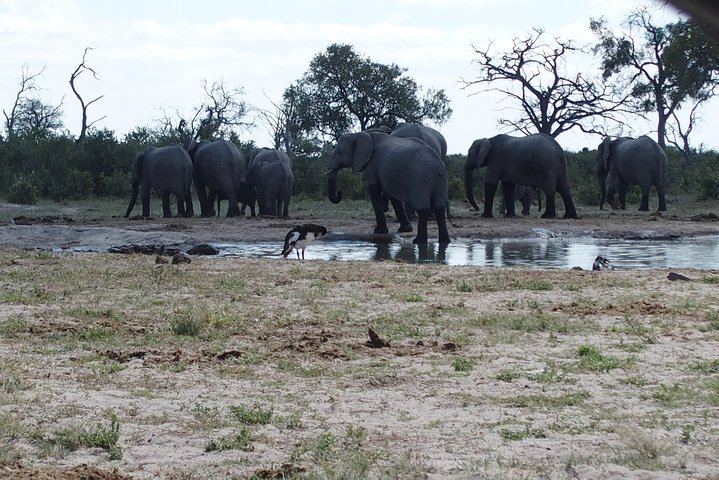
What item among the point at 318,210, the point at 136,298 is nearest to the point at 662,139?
the point at 318,210

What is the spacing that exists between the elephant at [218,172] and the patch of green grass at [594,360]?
17.7 meters

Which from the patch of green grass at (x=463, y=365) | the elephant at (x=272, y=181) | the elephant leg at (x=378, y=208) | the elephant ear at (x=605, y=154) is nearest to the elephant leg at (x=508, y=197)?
the elephant at (x=272, y=181)

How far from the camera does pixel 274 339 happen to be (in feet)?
21.8

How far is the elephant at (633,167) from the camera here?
25156 mm

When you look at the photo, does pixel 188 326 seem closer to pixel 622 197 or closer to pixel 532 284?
pixel 532 284

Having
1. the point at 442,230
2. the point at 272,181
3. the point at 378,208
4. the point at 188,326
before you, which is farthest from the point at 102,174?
the point at 188,326

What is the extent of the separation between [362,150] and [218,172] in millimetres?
6924

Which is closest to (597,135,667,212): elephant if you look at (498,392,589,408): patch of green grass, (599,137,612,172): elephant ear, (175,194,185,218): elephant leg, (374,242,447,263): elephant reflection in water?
(599,137,612,172): elephant ear

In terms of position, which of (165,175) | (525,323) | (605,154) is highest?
(605,154)

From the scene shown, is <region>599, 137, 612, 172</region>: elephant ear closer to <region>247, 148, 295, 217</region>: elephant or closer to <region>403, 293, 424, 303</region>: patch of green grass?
<region>247, 148, 295, 217</region>: elephant

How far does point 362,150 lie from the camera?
56.6 ft

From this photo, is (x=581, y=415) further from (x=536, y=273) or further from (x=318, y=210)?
(x=318, y=210)

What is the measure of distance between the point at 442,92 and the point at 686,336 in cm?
4183

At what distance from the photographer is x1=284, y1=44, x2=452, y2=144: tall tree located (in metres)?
45.0
